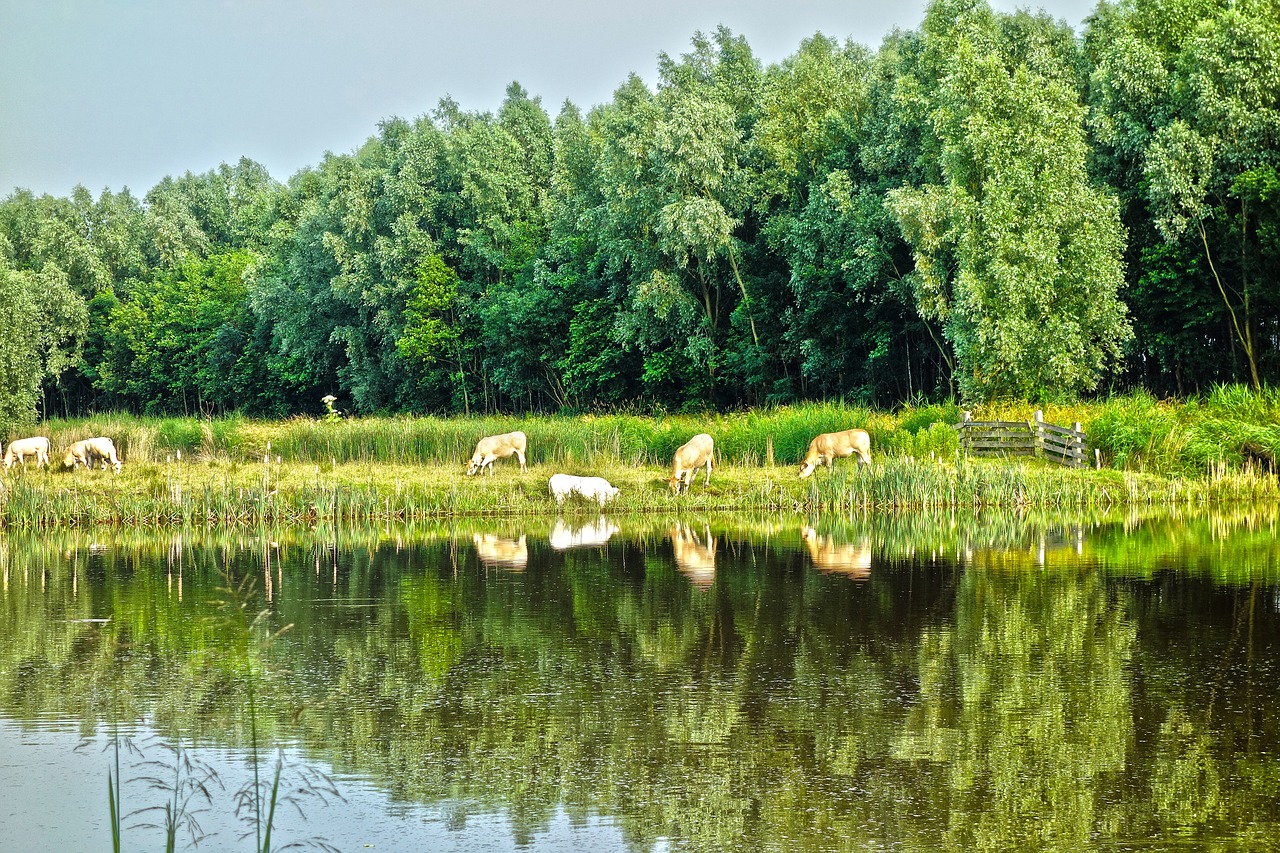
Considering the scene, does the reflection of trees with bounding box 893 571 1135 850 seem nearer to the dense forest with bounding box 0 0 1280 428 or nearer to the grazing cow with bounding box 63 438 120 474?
the dense forest with bounding box 0 0 1280 428

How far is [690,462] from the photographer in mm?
27406

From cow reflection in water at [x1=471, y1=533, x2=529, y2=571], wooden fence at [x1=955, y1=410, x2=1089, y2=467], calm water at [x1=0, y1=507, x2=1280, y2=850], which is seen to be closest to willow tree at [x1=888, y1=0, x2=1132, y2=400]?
wooden fence at [x1=955, y1=410, x2=1089, y2=467]

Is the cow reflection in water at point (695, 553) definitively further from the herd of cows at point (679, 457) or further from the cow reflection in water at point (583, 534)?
the herd of cows at point (679, 457)

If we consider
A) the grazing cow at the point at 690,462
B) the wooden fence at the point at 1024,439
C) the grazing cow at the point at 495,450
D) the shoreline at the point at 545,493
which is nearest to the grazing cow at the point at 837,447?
the shoreline at the point at 545,493

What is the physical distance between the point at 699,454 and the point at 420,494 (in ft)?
19.9

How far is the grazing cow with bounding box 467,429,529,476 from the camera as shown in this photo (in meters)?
30.0

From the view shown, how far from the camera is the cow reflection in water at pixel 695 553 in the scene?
1566 centimetres

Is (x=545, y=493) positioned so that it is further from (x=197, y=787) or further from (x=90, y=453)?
Answer: (x=197, y=787)

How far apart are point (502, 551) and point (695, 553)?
2.91 m

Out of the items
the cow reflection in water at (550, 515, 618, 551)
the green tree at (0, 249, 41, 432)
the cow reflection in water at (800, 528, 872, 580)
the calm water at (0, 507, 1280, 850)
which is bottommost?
the cow reflection in water at (550, 515, 618, 551)

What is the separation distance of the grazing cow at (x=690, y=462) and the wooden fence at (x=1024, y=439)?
6070 millimetres

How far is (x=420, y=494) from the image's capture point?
25.7 m

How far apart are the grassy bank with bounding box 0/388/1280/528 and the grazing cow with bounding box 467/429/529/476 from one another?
1.27 feet

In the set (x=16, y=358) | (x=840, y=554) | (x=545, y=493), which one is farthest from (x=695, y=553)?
(x=16, y=358)
